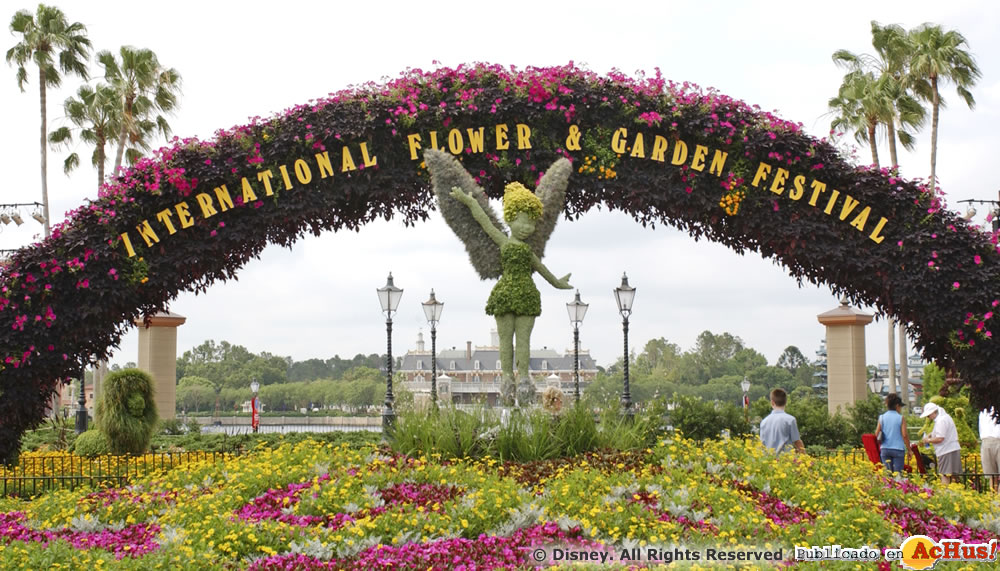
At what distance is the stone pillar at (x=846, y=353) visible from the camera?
69.5 ft

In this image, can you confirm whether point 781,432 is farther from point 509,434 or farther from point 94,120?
point 94,120

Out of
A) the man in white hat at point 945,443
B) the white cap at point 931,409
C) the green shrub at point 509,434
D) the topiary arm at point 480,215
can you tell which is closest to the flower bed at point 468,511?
the green shrub at point 509,434

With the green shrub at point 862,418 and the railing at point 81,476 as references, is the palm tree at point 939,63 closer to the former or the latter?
the green shrub at point 862,418

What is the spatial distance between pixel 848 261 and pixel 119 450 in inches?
454

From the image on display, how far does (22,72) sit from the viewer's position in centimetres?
2362

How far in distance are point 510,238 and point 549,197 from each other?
857 millimetres

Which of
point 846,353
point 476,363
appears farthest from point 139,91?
point 476,363

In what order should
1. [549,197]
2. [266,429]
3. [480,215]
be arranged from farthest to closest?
[266,429], [549,197], [480,215]

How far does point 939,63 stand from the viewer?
72.3 ft

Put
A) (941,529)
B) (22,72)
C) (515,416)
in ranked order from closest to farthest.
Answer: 1. (941,529)
2. (515,416)
3. (22,72)

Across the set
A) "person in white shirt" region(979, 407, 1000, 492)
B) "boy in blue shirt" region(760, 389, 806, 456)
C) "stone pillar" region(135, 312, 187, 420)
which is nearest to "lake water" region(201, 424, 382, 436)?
"stone pillar" region(135, 312, 187, 420)

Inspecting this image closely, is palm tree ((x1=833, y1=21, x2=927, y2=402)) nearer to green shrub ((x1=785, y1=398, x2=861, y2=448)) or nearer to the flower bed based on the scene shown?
green shrub ((x1=785, y1=398, x2=861, y2=448))

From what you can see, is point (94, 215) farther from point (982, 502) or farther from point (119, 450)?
point (982, 502)

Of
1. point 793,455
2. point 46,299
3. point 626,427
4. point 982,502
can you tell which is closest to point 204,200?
point 46,299
